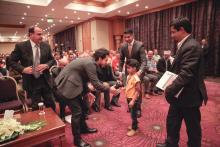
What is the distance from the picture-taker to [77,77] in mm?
1984

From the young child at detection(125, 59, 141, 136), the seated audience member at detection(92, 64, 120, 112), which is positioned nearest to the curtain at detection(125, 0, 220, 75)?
the seated audience member at detection(92, 64, 120, 112)

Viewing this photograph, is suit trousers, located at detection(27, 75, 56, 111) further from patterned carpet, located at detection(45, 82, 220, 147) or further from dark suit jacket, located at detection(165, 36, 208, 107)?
dark suit jacket, located at detection(165, 36, 208, 107)

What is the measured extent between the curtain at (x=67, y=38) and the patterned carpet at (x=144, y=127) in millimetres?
9675

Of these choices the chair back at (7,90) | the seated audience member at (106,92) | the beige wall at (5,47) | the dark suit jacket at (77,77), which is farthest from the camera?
the beige wall at (5,47)

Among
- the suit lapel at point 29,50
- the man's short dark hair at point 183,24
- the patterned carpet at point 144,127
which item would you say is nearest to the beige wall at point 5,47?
the suit lapel at point 29,50

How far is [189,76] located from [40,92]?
201 cm

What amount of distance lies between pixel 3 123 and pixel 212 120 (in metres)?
2.90

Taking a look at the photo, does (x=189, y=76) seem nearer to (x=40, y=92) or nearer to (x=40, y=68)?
(x=40, y=68)

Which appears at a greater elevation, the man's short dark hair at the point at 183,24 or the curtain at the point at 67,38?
the curtain at the point at 67,38

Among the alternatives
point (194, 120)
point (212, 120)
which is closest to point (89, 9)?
point (212, 120)

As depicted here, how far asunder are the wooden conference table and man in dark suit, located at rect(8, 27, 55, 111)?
445 mm

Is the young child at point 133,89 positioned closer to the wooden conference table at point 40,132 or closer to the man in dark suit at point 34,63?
the wooden conference table at point 40,132

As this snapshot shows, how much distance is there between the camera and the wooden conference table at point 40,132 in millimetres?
1514

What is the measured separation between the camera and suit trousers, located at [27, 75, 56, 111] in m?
2.38
